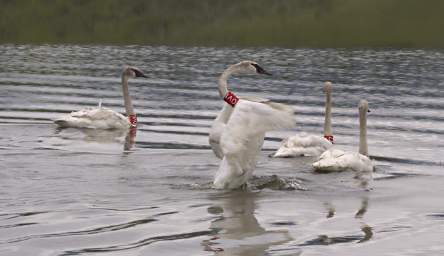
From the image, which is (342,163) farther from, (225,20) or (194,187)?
(225,20)

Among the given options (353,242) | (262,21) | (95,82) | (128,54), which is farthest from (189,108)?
(262,21)

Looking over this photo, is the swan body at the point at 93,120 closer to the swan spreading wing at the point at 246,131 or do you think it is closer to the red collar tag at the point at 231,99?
the red collar tag at the point at 231,99

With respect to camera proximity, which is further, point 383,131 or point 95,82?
point 95,82

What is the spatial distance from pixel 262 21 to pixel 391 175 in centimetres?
11199

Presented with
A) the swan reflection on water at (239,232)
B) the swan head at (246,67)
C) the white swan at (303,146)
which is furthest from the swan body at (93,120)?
the swan reflection on water at (239,232)

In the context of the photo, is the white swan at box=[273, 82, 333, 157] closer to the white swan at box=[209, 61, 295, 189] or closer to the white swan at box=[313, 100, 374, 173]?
the white swan at box=[313, 100, 374, 173]

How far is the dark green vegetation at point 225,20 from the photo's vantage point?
11469 cm

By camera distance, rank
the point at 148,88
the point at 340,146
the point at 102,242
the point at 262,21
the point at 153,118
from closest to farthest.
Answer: the point at 102,242 < the point at 340,146 < the point at 153,118 < the point at 148,88 < the point at 262,21

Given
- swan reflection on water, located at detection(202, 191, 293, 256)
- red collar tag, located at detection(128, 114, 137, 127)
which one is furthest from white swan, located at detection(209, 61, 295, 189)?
red collar tag, located at detection(128, 114, 137, 127)

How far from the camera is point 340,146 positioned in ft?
82.5

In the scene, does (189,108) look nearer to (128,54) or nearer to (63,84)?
(63,84)

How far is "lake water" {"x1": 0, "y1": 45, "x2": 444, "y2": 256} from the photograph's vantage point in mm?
14125

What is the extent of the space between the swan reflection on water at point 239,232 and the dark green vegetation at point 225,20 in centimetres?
8496

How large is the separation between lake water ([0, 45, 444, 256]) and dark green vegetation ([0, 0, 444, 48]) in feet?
224
